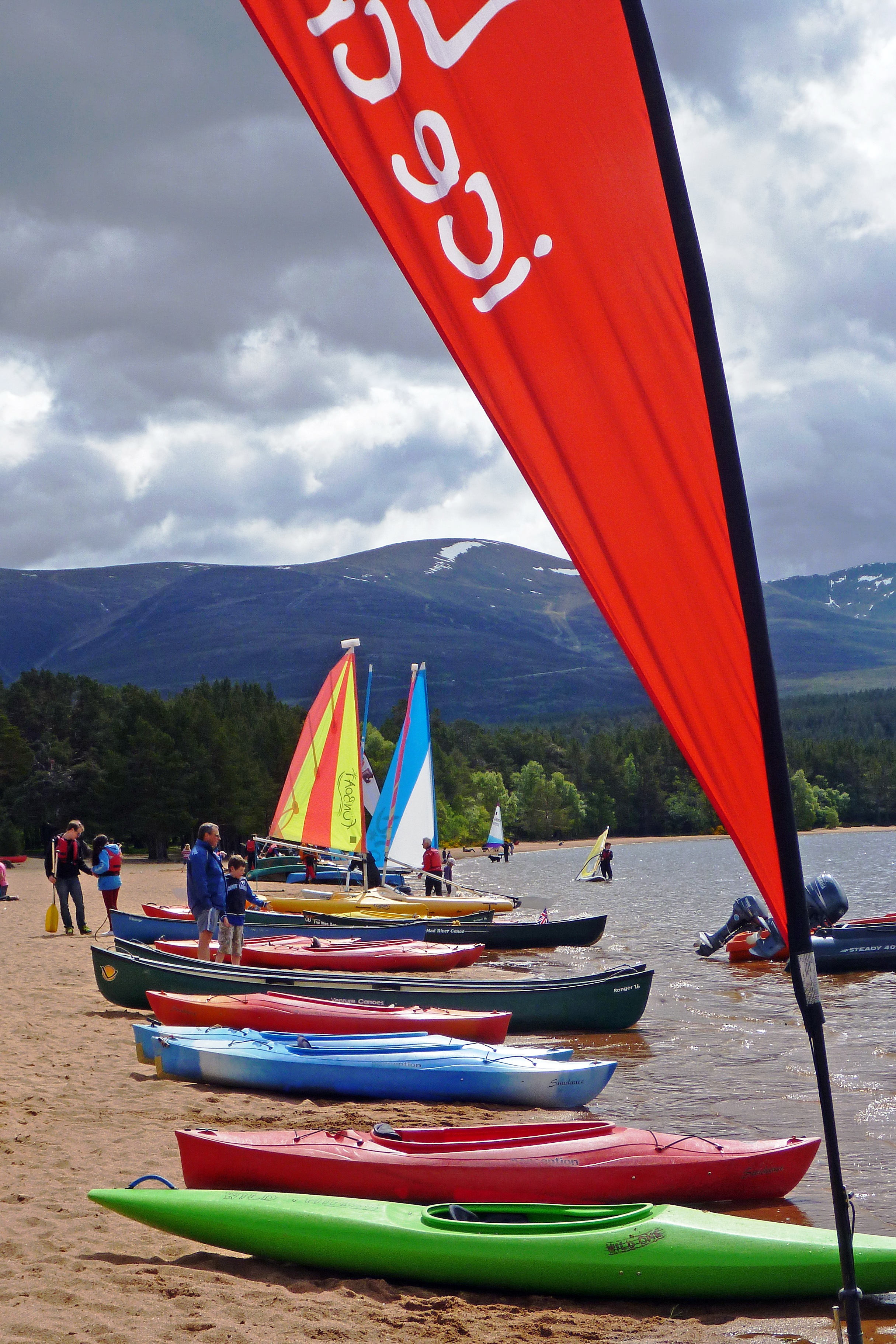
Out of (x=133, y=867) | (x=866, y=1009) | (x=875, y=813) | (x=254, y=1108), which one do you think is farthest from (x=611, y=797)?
(x=254, y=1108)

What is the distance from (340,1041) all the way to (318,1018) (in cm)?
141

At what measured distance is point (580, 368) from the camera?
335 cm

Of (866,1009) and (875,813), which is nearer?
(866,1009)

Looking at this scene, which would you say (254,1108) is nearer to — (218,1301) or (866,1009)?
(218,1301)

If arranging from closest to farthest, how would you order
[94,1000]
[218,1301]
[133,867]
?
[218,1301] < [94,1000] < [133,867]

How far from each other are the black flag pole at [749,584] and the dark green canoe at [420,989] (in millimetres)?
9989

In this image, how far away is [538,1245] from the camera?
5.68 metres

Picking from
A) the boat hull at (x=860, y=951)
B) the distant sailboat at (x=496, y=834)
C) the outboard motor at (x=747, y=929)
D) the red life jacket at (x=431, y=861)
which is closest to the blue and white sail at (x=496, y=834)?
the distant sailboat at (x=496, y=834)

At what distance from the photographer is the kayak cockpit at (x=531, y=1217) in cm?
579

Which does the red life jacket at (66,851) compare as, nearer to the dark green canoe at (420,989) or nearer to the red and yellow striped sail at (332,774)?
the dark green canoe at (420,989)

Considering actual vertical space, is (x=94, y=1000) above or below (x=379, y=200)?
below

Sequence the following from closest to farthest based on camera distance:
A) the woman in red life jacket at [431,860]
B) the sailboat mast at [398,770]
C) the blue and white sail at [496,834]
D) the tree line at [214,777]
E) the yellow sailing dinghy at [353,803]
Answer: the yellow sailing dinghy at [353,803] → the sailboat mast at [398,770] → the woman in red life jacket at [431,860] → the tree line at [214,777] → the blue and white sail at [496,834]

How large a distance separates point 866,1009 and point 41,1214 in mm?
13274

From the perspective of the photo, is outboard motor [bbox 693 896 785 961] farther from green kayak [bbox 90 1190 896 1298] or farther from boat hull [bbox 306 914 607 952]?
green kayak [bbox 90 1190 896 1298]
